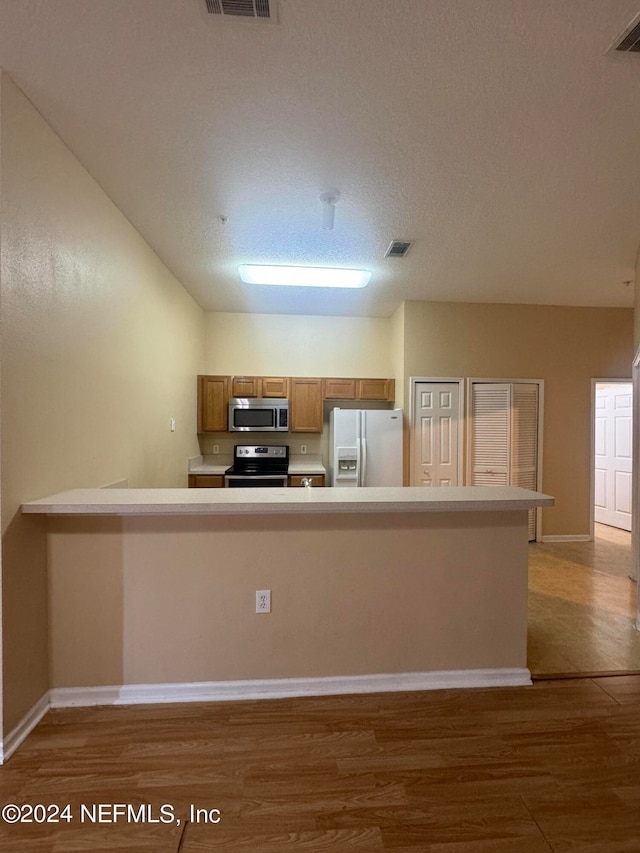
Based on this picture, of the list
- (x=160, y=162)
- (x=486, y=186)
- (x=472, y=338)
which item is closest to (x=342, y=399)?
(x=472, y=338)

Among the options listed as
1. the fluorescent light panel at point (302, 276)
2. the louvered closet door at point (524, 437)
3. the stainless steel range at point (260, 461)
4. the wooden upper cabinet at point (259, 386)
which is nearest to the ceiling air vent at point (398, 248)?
the fluorescent light panel at point (302, 276)

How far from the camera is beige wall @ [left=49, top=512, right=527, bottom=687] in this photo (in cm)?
189

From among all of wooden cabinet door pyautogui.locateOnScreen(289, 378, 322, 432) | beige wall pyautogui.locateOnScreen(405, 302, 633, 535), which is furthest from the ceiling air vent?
wooden cabinet door pyautogui.locateOnScreen(289, 378, 322, 432)

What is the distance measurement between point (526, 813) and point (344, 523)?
4.00 ft

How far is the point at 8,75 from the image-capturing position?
1579mm

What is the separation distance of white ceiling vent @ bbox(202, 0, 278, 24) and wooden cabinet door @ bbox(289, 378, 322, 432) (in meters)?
3.64

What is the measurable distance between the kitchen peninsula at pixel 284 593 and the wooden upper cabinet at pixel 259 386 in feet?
9.34

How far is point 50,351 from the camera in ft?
6.02

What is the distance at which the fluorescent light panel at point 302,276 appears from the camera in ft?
10.9

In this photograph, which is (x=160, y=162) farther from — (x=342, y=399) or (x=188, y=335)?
(x=342, y=399)

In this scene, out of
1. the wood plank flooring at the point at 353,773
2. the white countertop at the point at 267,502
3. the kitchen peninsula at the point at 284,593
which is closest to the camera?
the wood plank flooring at the point at 353,773

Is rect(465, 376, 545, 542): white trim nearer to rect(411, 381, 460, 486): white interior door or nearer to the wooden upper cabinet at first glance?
rect(411, 381, 460, 486): white interior door

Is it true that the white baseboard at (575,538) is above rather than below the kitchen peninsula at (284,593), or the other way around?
below

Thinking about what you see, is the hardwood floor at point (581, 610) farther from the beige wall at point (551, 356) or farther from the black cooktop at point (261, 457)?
the black cooktop at point (261, 457)
